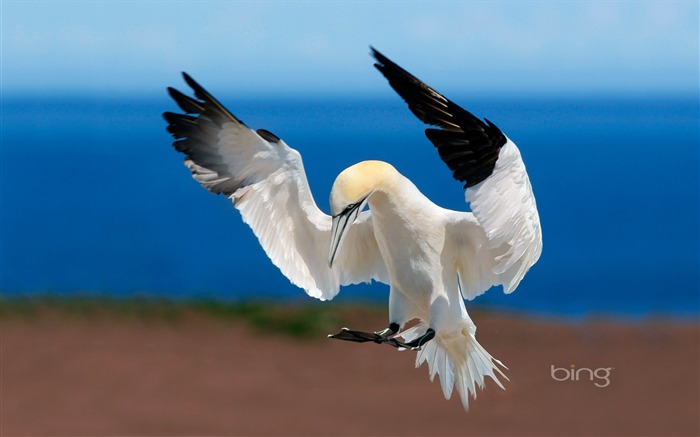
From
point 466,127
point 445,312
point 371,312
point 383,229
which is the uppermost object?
point 466,127

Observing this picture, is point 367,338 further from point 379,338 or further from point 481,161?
point 481,161

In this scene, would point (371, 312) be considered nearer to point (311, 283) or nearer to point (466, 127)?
point (311, 283)

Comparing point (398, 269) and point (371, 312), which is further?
point (371, 312)

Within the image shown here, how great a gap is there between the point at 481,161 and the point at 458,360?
1493mm

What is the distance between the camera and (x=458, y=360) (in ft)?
17.6

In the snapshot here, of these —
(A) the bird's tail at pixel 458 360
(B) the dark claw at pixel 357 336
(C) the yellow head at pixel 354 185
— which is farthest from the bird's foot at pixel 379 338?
(C) the yellow head at pixel 354 185

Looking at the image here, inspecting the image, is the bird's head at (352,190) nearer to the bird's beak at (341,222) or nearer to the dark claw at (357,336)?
the bird's beak at (341,222)

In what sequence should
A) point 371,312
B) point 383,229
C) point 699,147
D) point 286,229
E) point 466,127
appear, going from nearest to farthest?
point 466,127
point 383,229
point 286,229
point 371,312
point 699,147

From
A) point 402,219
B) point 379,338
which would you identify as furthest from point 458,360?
point 402,219

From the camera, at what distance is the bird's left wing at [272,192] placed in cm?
481

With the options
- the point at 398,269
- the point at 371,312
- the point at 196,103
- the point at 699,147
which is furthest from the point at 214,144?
the point at 699,147

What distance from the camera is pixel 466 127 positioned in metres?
4.16

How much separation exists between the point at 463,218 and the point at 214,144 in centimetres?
116

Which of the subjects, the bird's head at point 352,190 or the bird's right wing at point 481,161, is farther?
the bird's head at point 352,190
